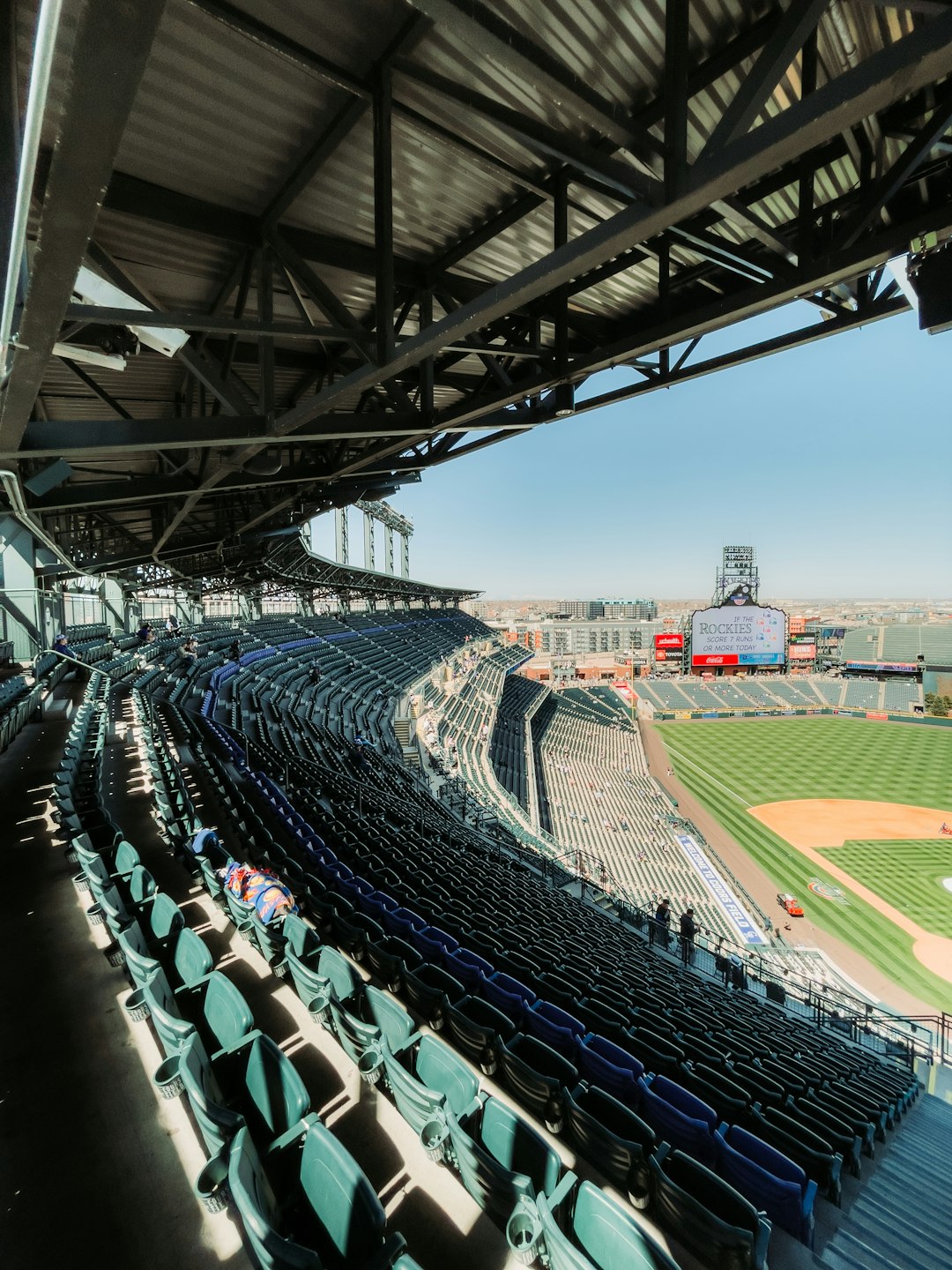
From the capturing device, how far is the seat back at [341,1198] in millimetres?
1985

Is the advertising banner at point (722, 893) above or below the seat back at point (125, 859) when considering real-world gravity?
below

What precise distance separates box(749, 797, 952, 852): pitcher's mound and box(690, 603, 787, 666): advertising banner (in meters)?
19.7

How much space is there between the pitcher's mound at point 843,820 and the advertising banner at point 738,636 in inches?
777

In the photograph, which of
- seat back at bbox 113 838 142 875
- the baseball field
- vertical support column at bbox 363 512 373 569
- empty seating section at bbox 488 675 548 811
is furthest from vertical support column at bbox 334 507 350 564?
seat back at bbox 113 838 142 875

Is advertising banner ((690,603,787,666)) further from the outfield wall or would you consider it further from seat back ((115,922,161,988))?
seat back ((115,922,161,988))

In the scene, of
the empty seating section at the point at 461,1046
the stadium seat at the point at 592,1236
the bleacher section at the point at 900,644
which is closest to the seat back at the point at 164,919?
the empty seating section at the point at 461,1046

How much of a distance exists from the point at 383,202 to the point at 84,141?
1836 mm

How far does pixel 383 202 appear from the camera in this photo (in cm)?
304

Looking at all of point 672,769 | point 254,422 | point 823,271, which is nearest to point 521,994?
point 254,422

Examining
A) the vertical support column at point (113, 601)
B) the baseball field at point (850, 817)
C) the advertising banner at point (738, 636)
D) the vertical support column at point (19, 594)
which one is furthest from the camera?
the advertising banner at point (738, 636)

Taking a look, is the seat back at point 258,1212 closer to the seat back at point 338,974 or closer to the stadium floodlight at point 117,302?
the seat back at point 338,974

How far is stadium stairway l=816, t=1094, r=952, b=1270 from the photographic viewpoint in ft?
9.98

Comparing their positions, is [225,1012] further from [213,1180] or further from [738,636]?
[738,636]

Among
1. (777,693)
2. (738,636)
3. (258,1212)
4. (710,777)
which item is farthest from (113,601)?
(777,693)
